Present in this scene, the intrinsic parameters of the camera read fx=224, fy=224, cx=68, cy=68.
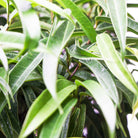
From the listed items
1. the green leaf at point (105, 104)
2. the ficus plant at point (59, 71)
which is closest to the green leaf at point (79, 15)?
the ficus plant at point (59, 71)

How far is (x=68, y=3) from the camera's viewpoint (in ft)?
1.23

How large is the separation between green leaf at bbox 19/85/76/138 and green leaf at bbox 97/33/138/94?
8cm

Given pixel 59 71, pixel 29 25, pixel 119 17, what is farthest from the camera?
pixel 59 71

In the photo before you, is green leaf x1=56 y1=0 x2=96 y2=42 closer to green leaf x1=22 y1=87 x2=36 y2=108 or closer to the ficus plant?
the ficus plant

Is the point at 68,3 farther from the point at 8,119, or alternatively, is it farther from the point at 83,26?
the point at 8,119

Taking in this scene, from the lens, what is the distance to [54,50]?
313 mm

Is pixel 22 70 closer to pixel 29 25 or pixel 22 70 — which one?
pixel 22 70

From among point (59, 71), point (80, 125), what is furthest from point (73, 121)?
point (59, 71)

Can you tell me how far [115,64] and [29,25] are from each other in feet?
0.44

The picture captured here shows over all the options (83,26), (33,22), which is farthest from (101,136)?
(33,22)

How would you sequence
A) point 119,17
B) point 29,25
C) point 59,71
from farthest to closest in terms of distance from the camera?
point 59,71, point 119,17, point 29,25

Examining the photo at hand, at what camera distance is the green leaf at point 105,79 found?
31 centimetres

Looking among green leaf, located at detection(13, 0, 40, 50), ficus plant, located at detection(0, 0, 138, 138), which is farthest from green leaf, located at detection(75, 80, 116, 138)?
green leaf, located at detection(13, 0, 40, 50)

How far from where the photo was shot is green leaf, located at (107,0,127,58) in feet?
1.12
